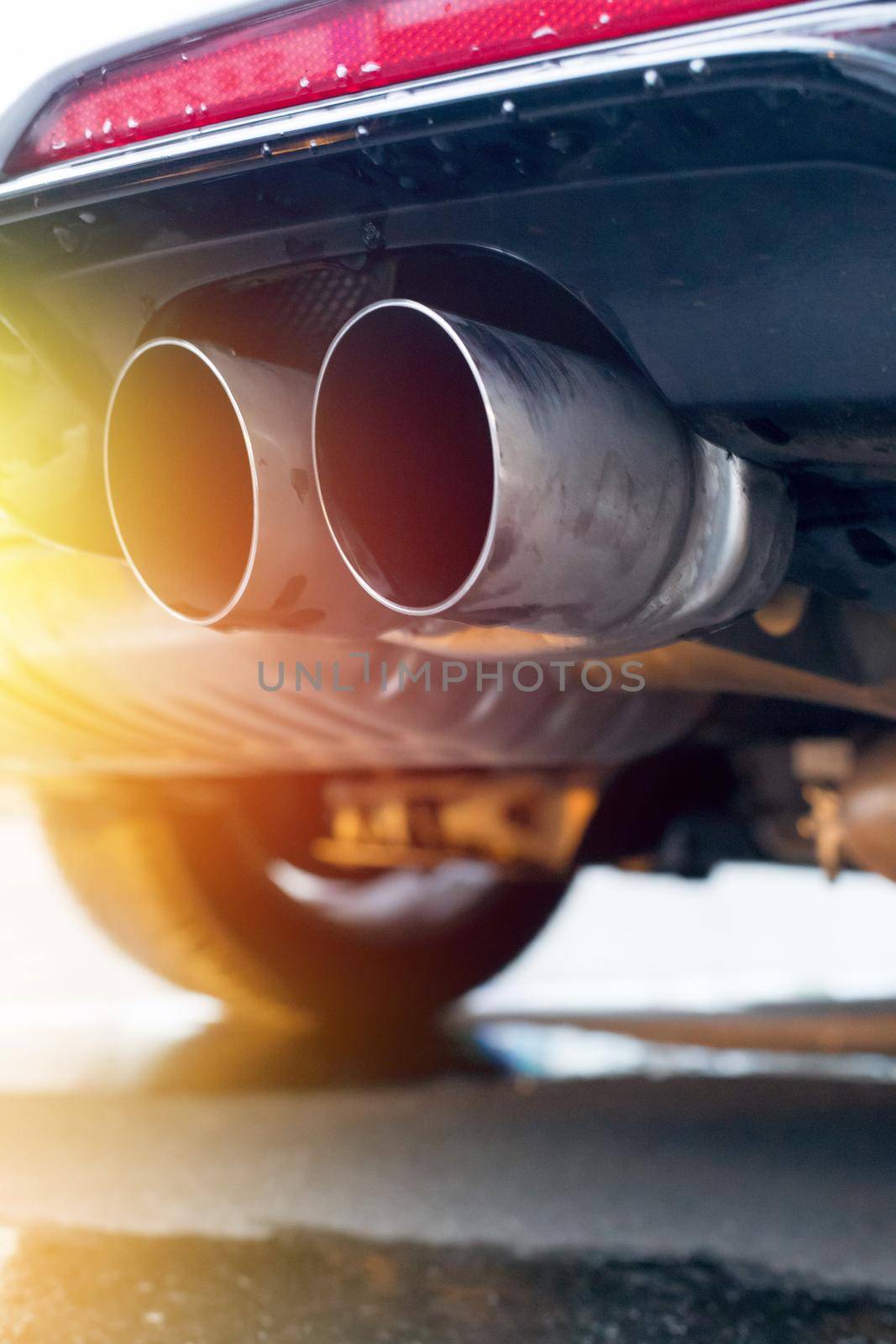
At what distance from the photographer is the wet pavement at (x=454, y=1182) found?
1.11 metres

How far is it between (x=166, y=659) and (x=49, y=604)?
0.13m

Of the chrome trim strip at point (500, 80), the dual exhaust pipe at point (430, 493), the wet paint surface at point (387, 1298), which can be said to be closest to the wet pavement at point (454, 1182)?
the wet paint surface at point (387, 1298)

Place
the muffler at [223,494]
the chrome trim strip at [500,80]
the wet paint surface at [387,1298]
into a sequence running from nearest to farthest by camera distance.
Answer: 1. the chrome trim strip at [500,80]
2. the muffler at [223,494]
3. the wet paint surface at [387,1298]

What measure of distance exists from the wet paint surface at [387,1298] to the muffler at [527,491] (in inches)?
20.4

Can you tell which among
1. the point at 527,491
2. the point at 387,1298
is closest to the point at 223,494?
the point at 527,491

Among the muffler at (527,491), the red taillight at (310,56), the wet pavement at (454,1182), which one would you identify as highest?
the red taillight at (310,56)

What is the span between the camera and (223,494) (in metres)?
0.99

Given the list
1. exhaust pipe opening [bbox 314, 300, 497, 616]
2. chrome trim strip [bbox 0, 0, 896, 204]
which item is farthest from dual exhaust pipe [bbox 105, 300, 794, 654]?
chrome trim strip [bbox 0, 0, 896, 204]

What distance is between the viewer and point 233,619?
0.95 metres

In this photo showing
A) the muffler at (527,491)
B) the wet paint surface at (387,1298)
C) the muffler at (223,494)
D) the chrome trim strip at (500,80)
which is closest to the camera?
the chrome trim strip at (500,80)

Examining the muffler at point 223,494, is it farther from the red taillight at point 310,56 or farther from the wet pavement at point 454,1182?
the wet pavement at point 454,1182

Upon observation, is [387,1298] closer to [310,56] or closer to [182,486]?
[182,486]

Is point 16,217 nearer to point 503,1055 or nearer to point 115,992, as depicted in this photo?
point 503,1055

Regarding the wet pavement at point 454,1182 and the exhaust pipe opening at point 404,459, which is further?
the wet pavement at point 454,1182
